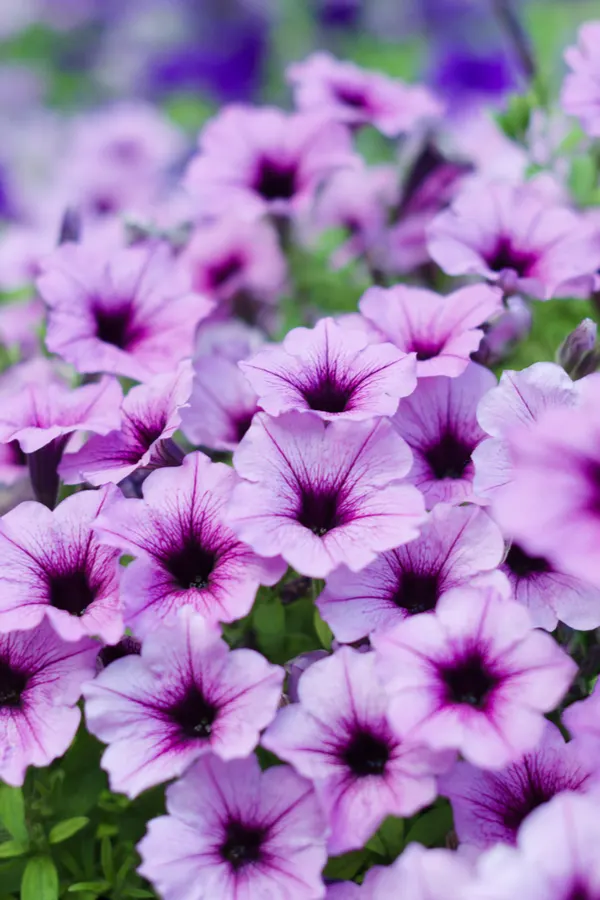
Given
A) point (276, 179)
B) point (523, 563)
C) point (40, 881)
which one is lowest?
point (40, 881)

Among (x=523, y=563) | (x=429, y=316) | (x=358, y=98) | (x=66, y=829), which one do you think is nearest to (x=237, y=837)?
(x=66, y=829)

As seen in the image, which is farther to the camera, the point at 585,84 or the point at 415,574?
the point at 585,84

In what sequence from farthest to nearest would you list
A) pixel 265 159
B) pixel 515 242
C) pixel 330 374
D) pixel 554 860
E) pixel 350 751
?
pixel 265 159, pixel 515 242, pixel 330 374, pixel 350 751, pixel 554 860

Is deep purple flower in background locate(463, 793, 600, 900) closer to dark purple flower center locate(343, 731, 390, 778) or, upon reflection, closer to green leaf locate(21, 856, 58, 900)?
dark purple flower center locate(343, 731, 390, 778)

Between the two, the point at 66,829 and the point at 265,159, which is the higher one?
the point at 265,159

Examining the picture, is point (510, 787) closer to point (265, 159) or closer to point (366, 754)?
point (366, 754)

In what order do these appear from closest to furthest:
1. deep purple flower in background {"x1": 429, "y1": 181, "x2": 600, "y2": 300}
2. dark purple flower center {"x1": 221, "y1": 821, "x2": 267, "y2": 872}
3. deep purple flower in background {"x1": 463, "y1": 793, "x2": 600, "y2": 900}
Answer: deep purple flower in background {"x1": 463, "y1": 793, "x2": 600, "y2": 900} → dark purple flower center {"x1": 221, "y1": 821, "x2": 267, "y2": 872} → deep purple flower in background {"x1": 429, "y1": 181, "x2": 600, "y2": 300}

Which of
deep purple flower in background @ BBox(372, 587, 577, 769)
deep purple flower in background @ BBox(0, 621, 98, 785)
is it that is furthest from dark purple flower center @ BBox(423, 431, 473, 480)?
deep purple flower in background @ BBox(0, 621, 98, 785)
